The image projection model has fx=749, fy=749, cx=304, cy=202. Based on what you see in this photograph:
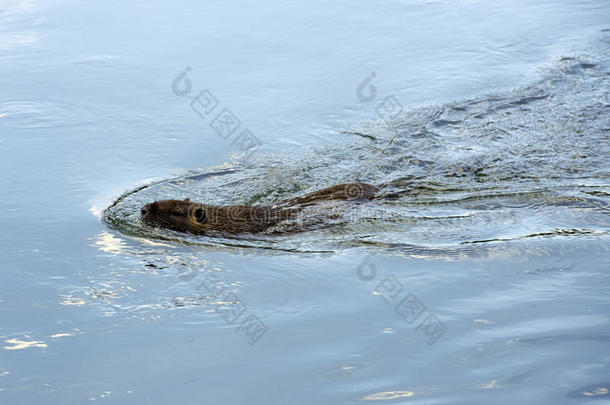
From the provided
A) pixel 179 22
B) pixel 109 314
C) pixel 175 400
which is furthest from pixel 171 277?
pixel 179 22

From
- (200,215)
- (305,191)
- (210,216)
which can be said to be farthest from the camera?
(305,191)

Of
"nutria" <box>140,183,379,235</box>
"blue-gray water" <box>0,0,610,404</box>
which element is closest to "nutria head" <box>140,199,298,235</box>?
"nutria" <box>140,183,379,235</box>

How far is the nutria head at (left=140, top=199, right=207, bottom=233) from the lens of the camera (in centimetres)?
589

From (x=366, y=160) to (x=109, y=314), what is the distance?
12.5 feet

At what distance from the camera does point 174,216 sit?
19.4ft

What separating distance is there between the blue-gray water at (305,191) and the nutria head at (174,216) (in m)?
0.13

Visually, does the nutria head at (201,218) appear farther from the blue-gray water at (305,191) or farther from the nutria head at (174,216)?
the blue-gray water at (305,191)

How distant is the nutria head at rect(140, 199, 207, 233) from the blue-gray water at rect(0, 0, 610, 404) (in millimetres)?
133

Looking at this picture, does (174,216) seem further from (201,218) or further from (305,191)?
(305,191)

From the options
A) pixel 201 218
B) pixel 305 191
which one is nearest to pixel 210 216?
pixel 201 218

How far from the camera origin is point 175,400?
382 centimetres

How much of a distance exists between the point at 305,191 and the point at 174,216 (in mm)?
1662

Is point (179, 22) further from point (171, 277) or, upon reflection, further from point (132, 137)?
point (171, 277)

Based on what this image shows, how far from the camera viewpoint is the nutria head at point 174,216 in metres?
5.89
